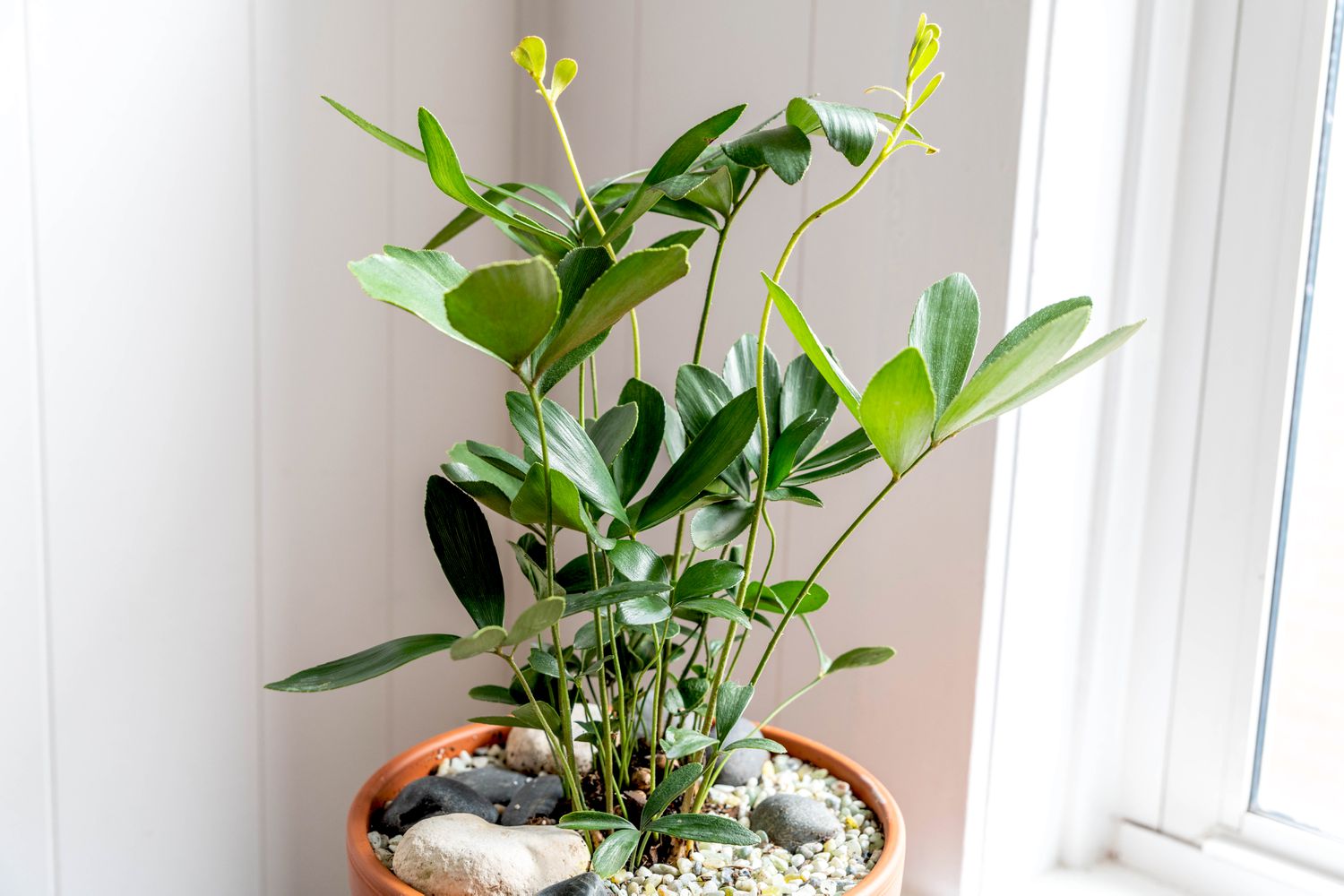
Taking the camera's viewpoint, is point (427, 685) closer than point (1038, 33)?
No

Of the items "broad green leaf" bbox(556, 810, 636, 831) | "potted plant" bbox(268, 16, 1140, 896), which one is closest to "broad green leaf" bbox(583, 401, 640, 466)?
"potted plant" bbox(268, 16, 1140, 896)

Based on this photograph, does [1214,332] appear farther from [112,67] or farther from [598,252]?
[112,67]

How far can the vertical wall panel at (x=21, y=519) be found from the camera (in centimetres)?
83

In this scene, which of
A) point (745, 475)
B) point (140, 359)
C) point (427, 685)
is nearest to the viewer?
point (745, 475)

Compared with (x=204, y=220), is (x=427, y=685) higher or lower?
lower

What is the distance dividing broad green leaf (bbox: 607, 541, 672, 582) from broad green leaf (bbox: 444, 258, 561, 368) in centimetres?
17

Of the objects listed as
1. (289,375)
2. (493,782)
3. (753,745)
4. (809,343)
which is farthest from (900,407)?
(289,375)

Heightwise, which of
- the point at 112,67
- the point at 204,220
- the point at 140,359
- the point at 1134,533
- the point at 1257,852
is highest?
the point at 112,67

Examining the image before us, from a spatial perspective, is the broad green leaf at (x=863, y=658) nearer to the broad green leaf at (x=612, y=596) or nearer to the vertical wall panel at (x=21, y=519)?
the broad green leaf at (x=612, y=596)

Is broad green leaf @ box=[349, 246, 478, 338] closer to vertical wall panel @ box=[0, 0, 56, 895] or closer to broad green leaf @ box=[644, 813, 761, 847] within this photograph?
broad green leaf @ box=[644, 813, 761, 847]

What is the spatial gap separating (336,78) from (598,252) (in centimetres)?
61

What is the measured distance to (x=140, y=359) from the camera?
A: 3.01 feet

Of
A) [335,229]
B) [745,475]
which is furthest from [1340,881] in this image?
[335,229]

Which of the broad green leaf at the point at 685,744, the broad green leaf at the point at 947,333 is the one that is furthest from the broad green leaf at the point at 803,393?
the broad green leaf at the point at 685,744
